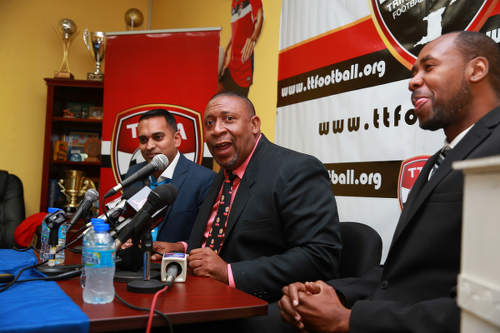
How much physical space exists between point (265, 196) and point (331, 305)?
2.15 feet

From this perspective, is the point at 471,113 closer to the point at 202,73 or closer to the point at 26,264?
the point at 26,264

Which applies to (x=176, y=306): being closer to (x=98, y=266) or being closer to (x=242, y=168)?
(x=98, y=266)

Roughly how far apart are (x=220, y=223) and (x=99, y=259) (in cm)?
89

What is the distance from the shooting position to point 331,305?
4.37 ft

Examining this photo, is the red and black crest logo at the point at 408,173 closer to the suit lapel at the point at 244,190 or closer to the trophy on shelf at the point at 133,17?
the suit lapel at the point at 244,190

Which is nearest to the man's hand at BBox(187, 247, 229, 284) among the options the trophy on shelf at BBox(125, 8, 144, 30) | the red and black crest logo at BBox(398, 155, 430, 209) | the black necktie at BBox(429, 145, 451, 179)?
the black necktie at BBox(429, 145, 451, 179)

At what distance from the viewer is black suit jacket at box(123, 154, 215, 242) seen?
105 inches

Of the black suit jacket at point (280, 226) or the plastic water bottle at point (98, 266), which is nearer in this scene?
the plastic water bottle at point (98, 266)

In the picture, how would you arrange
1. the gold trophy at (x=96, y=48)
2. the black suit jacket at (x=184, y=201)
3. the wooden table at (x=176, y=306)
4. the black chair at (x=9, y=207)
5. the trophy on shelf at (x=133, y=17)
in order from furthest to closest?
the trophy on shelf at (x=133, y=17)
the gold trophy at (x=96, y=48)
the black chair at (x=9, y=207)
the black suit jacket at (x=184, y=201)
the wooden table at (x=176, y=306)

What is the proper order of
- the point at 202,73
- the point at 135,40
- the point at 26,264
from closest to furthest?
the point at 26,264 → the point at 202,73 → the point at 135,40

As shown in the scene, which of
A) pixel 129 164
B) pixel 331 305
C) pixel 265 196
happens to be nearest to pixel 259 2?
pixel 129 164

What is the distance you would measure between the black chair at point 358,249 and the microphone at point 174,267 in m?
0.68

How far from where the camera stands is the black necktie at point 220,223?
199cm

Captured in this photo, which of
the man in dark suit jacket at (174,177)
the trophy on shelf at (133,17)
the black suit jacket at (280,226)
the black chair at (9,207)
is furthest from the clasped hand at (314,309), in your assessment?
the trophy on shelf at (133,17)
